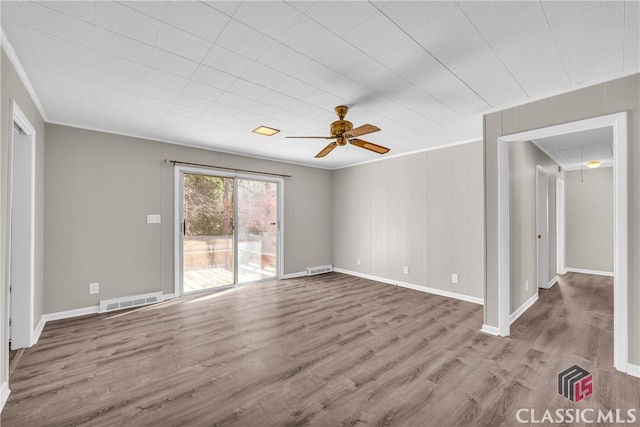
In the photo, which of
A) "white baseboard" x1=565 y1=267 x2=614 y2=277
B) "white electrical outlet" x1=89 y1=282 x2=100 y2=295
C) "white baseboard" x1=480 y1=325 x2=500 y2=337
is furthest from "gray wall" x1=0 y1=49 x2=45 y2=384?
"white baseboard" x1=565 y1=267 x2=614 y2=277

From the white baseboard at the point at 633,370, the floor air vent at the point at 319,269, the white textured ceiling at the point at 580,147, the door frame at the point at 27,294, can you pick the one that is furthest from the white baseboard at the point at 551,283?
the door frame at the point at 27,294

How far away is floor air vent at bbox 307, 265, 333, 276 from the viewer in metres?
6.23

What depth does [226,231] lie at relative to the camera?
5074mm

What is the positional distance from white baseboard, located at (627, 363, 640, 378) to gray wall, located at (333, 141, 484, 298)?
6.31 feet

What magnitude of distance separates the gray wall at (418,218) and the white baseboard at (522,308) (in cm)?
55

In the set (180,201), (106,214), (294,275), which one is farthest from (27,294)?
(294,275)

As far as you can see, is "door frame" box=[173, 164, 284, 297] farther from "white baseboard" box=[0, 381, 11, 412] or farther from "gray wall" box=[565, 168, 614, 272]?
"gray wall" box=[565, 168, 614, 272]

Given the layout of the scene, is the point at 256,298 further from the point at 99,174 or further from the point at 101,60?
the point at 101,60

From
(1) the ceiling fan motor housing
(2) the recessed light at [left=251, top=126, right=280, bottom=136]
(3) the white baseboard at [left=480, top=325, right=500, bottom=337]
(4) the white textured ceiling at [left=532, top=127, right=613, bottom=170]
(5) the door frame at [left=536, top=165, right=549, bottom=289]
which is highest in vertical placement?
(2) the recessed light at [left=251, top=126, right=280, bottom=136]

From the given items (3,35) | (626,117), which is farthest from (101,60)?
(626,117)

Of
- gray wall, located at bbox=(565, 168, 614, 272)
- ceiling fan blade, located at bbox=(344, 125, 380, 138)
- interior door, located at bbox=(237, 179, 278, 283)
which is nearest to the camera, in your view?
ceiling fan blade, located at bbox=(344, 125, 380, 138)

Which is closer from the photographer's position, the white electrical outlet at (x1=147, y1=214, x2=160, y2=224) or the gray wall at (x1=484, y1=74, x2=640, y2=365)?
the gray wall at (x1=484, y1=74, x2=640, y2=365)

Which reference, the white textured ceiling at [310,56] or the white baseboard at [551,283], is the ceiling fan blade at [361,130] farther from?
the white baseboard at [551,283]

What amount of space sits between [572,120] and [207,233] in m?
4.97
